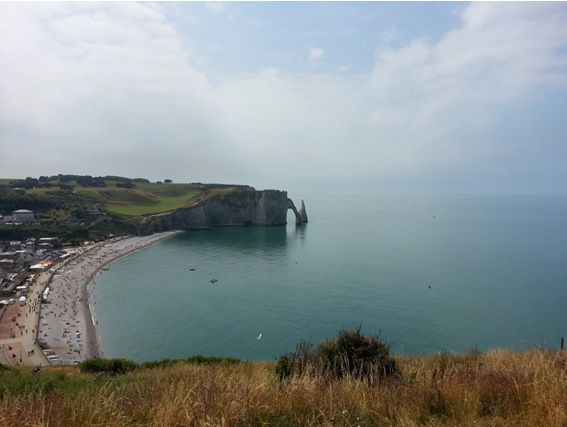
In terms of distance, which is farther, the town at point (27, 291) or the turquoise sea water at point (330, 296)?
the turquoise sea water at point (330, 296)

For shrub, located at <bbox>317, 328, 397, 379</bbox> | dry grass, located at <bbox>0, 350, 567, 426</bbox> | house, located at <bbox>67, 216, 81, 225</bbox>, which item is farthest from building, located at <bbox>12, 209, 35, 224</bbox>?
dry grass, located at <bbox>0, 350, 567, 426</bbox>

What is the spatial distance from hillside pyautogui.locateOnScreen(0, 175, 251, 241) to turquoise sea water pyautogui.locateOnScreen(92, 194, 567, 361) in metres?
19.6

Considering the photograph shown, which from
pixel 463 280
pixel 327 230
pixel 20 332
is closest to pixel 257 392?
pixel 20 332

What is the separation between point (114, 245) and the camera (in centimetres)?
8456

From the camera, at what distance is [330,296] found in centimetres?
4656

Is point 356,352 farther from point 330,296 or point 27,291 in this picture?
point 27,291

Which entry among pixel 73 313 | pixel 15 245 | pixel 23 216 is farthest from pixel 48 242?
pixel 73 313

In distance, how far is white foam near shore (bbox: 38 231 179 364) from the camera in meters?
34.1

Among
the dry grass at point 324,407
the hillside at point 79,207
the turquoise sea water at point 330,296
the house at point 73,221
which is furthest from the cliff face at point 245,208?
the dry grass at point 324,407

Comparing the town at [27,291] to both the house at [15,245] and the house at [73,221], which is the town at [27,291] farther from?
the house at [73,221]

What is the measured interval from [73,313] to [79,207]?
67.0 metres

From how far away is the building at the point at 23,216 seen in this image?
286 feet

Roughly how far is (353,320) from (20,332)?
32.8 m

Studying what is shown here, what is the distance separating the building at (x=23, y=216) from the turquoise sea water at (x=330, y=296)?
31.1m
